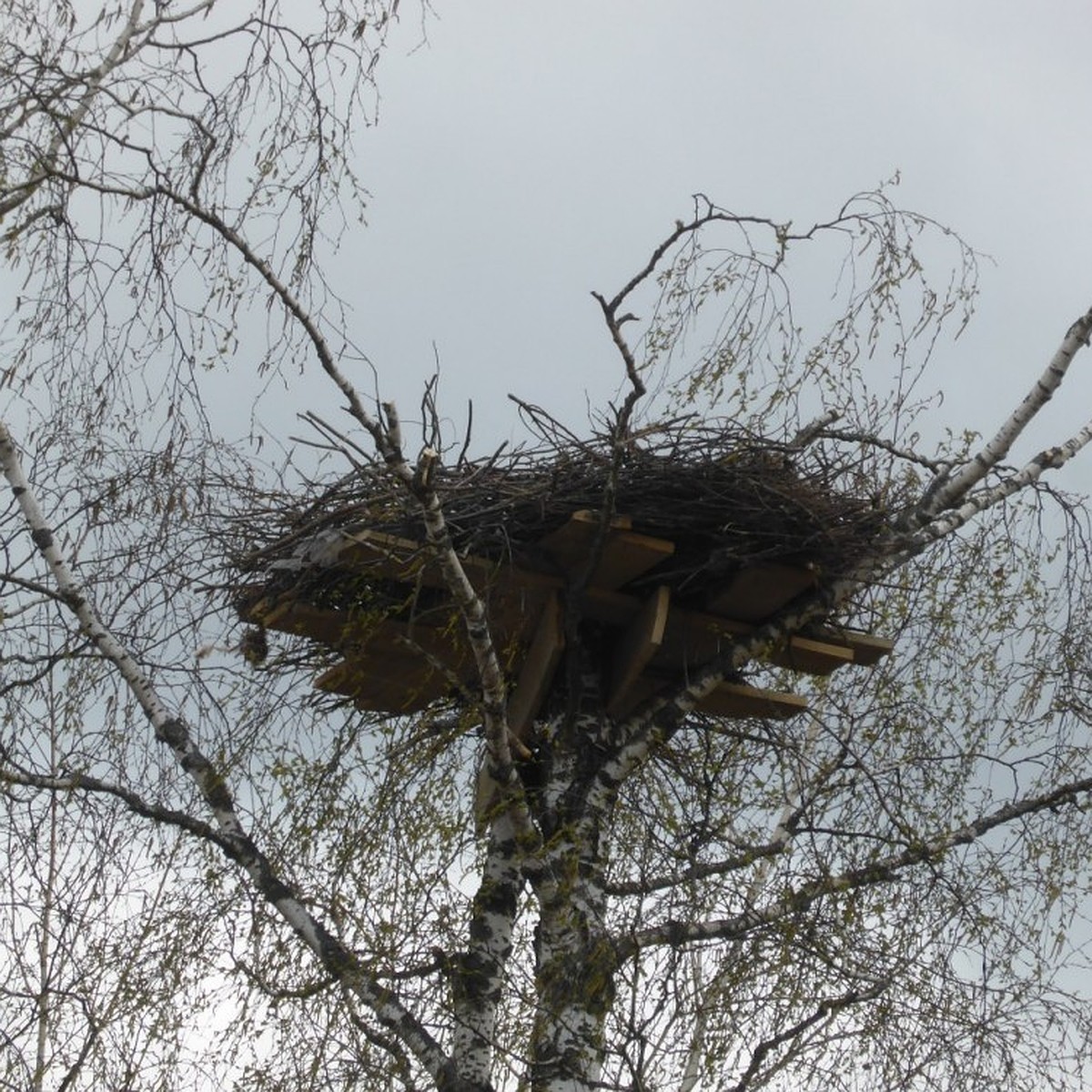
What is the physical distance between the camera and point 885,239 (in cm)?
562

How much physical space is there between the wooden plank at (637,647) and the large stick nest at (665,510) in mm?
82

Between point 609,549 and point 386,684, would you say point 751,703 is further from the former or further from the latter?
point 386,684

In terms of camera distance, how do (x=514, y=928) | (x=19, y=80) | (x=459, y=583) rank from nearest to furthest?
(x=459, y=583)
(x=19, y=80)
(x=514, y=928)

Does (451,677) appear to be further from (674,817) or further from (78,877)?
(78,877)

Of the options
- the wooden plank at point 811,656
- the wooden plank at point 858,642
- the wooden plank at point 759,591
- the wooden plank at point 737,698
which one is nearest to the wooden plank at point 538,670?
the wooden plank at point 737,698

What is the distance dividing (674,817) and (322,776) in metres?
0.92

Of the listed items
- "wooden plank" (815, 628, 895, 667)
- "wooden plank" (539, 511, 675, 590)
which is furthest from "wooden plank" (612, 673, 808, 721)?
"wooden plank" (539, 511, 675, 590)

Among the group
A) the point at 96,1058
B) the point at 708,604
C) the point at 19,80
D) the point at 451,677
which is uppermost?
the point at 19,80

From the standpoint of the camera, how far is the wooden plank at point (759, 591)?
16.3 ft

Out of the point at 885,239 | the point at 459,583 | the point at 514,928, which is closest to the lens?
the point at 459,583

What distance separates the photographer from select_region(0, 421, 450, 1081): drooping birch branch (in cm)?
451

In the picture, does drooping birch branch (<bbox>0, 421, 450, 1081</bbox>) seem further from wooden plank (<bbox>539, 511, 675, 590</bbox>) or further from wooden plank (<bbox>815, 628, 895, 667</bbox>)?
wooden plank (<bbox>815, 628, 895, 667</bbox>)

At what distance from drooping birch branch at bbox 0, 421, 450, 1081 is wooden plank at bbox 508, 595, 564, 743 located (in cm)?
78

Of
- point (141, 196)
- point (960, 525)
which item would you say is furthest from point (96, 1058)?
point (960, 525)
